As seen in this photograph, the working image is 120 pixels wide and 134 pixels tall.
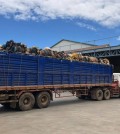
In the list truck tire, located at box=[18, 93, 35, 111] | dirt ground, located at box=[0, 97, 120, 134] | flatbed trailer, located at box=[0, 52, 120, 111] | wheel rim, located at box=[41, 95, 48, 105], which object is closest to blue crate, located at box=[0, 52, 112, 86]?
flatbed trailer, located at box=[0, 52, 120, 111]

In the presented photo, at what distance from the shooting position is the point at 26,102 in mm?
16000

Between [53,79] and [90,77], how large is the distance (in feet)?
13.8

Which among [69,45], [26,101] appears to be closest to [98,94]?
[26,101]

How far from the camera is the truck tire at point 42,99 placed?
16.6 metres

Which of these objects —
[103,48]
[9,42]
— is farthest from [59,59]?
[103,48]

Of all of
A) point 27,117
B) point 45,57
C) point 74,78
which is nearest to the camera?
point 27,117

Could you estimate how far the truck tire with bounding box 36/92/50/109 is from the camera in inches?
655

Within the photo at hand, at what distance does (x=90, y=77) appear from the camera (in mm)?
21188

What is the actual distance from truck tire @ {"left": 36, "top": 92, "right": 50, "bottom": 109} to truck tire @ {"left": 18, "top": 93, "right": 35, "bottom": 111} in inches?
18.2

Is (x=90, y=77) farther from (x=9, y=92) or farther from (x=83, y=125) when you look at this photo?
(x=83, y=125)

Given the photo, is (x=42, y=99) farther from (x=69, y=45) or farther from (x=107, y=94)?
(x=69, y=45)

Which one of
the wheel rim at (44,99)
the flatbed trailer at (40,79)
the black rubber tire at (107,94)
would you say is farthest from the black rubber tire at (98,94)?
the wheel rim at (44,99)

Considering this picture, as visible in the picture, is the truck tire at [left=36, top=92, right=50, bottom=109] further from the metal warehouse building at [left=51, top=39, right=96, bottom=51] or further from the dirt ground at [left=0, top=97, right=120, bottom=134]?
the metal warehouse building at [left=51, top=39, right=96, bottom=51]

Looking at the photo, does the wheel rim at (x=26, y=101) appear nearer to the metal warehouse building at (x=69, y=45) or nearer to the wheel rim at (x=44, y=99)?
the wheel rim at (x=44, y=99)
